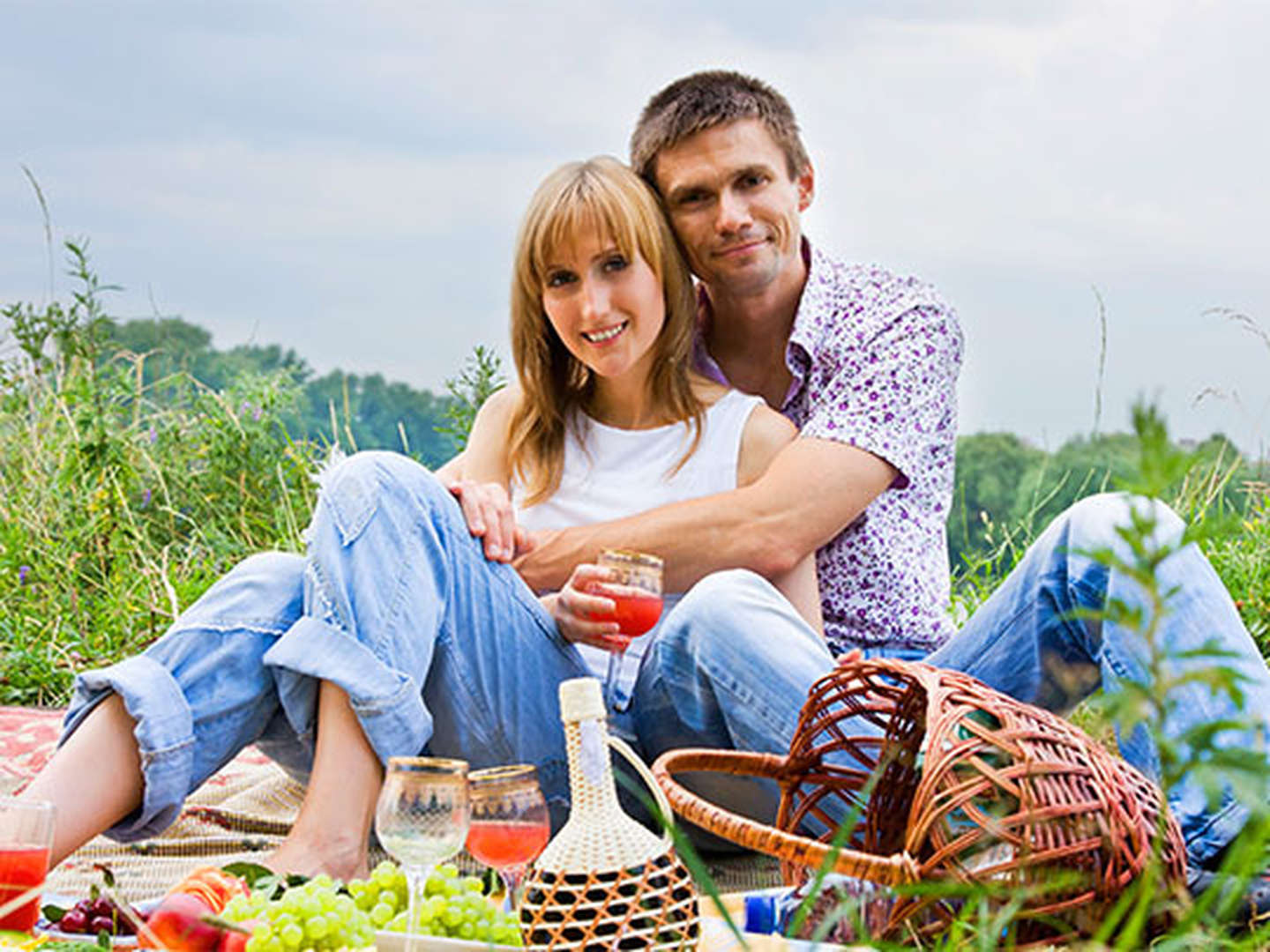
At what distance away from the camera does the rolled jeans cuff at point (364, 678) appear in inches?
88.6

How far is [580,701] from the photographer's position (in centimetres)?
164

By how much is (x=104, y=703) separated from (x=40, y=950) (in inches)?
31.4

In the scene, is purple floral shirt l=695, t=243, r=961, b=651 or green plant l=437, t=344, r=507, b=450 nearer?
purple floral shirt l=695, t=243, r=961, b=651

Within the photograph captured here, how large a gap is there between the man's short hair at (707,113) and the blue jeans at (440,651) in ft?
3.62

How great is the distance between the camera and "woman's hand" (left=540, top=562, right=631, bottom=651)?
2494mm

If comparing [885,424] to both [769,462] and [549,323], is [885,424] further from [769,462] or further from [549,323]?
[549,323]

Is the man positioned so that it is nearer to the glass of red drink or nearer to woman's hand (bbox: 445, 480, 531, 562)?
woman's hand (bbox: 445, 480, 531, 562)

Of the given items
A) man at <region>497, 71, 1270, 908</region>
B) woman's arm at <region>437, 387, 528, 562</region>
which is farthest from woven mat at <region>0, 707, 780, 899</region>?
Result: woman's arm at <region>437, 387, 528, 562</region>

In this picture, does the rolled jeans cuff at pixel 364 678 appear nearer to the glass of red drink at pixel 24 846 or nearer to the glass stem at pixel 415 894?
the glass of red drink at pixel 24 846

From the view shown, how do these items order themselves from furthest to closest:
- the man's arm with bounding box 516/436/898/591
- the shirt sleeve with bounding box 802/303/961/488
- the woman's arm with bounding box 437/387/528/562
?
the shirt sleeve with bounding box 802/303/961/488
the man's arm with bounding box 516/436/898/591
the woman's arm with bounding box 437/387/528/562

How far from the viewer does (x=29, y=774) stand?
3.63m

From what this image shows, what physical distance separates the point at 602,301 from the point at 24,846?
152 cm

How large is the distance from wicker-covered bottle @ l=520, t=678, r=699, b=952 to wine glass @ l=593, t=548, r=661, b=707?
2.63 ft

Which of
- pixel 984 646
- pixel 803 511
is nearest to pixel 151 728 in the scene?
pixel 803 511
